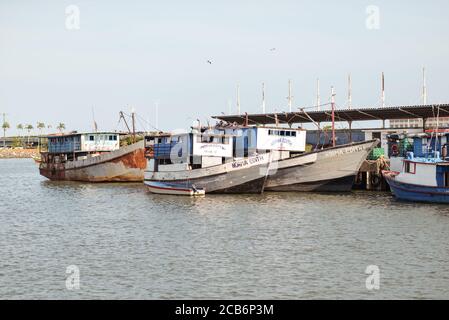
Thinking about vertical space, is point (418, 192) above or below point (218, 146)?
below

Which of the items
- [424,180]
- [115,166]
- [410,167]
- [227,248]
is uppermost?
[410,167]

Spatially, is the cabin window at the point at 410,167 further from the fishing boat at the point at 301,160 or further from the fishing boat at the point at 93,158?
the fishing boat at the point at 93,158

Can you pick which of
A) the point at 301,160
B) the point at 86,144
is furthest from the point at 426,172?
the point at 86,144

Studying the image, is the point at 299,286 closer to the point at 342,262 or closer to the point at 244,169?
the point at 342,262

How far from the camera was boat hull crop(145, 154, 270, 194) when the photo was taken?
4569 centimetres

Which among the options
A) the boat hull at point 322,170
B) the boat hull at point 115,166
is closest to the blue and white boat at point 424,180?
the boat hull at point 322,170

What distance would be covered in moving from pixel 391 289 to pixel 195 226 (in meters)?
14.2

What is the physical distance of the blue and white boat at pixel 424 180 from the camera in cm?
4047

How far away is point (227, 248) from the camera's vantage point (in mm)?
26609

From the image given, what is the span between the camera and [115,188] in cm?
5816

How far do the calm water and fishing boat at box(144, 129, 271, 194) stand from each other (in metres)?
2.52

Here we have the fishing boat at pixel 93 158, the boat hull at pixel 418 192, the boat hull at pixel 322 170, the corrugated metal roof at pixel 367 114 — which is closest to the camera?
the boat hull at pixel 418 192

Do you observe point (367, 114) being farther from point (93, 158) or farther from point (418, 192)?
point (93, 158)

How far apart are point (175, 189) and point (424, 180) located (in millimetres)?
18244
